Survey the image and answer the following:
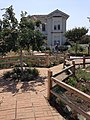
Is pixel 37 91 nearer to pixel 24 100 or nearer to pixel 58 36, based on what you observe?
pixel 24 100

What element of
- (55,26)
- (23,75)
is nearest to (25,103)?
(23,75)

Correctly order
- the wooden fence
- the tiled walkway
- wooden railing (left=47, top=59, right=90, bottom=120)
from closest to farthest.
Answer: wooden railing (left=47, top=59, right=90, bottom=120)
the tiled walkway
the wooden fence

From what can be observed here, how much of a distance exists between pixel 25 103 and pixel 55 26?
35.6 m

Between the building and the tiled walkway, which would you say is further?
the building

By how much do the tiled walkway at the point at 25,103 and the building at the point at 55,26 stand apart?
31.9 meters

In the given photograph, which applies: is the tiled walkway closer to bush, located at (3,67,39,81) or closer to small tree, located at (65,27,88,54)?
bush, located at (3,67,39,81)

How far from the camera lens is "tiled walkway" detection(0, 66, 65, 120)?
20.2 feet

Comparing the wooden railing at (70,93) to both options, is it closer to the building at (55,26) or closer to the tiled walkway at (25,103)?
the tiled walkway at (25,103)

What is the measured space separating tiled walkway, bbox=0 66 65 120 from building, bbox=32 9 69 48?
105 ft

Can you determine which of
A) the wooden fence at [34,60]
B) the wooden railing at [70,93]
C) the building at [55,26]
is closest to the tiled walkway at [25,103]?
the wooden railing at [70,93]

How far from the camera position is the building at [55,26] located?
41.2 meters

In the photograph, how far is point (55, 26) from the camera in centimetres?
4181

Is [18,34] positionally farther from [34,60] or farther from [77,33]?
[77,33]

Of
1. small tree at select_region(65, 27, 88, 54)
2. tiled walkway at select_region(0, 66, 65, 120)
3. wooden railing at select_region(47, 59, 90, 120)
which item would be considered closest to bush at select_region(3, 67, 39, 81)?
tiled walkway at select_region(0, 66, 65, 120)
